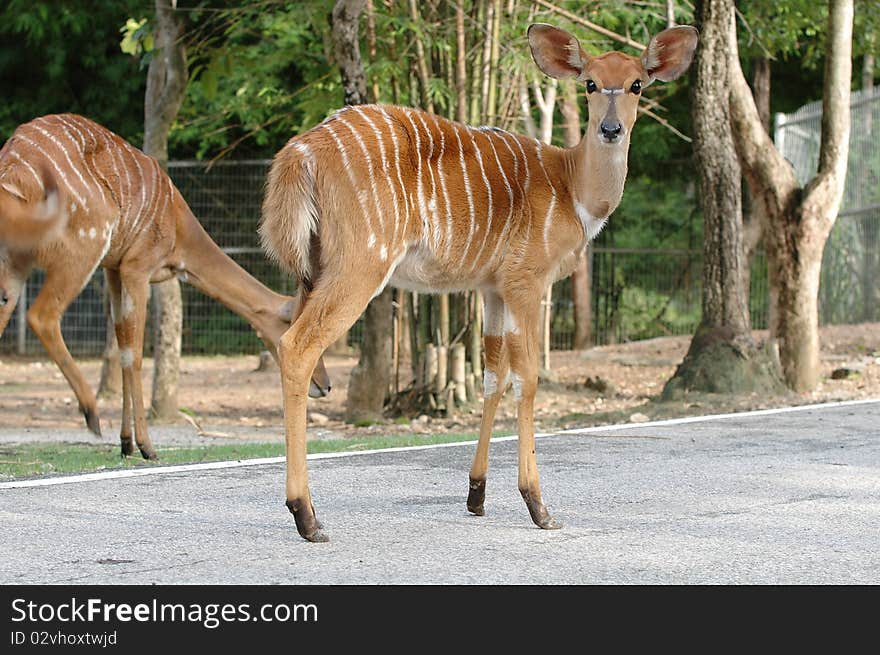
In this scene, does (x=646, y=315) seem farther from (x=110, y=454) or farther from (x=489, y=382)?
(x=489, y=382)

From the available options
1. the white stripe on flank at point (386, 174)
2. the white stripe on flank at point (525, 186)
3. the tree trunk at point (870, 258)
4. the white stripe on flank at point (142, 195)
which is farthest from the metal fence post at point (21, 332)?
the white stripe on flank at point (386, 174)

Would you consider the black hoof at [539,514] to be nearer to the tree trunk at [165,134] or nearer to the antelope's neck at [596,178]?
the antelope's neck at [596,178]

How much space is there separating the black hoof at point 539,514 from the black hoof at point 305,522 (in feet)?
2.95

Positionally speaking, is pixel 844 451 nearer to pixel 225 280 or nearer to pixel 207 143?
pixel 225 280

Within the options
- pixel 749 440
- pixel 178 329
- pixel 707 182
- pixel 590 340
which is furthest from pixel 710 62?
pixel 590 340

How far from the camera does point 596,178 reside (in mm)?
6227

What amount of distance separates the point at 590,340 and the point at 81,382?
42.9ft

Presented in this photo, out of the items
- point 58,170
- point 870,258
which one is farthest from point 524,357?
point 870,258

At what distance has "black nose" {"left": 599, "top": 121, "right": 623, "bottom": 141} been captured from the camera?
19.6ft

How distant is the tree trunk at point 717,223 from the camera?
1132 centimetres

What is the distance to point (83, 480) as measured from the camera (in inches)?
275

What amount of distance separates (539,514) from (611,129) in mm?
1632

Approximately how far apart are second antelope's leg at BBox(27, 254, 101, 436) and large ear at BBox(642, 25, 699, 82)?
3.82 meters

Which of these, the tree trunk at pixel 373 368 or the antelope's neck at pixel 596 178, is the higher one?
Answer: the antelope's neck at pixel 596 178
